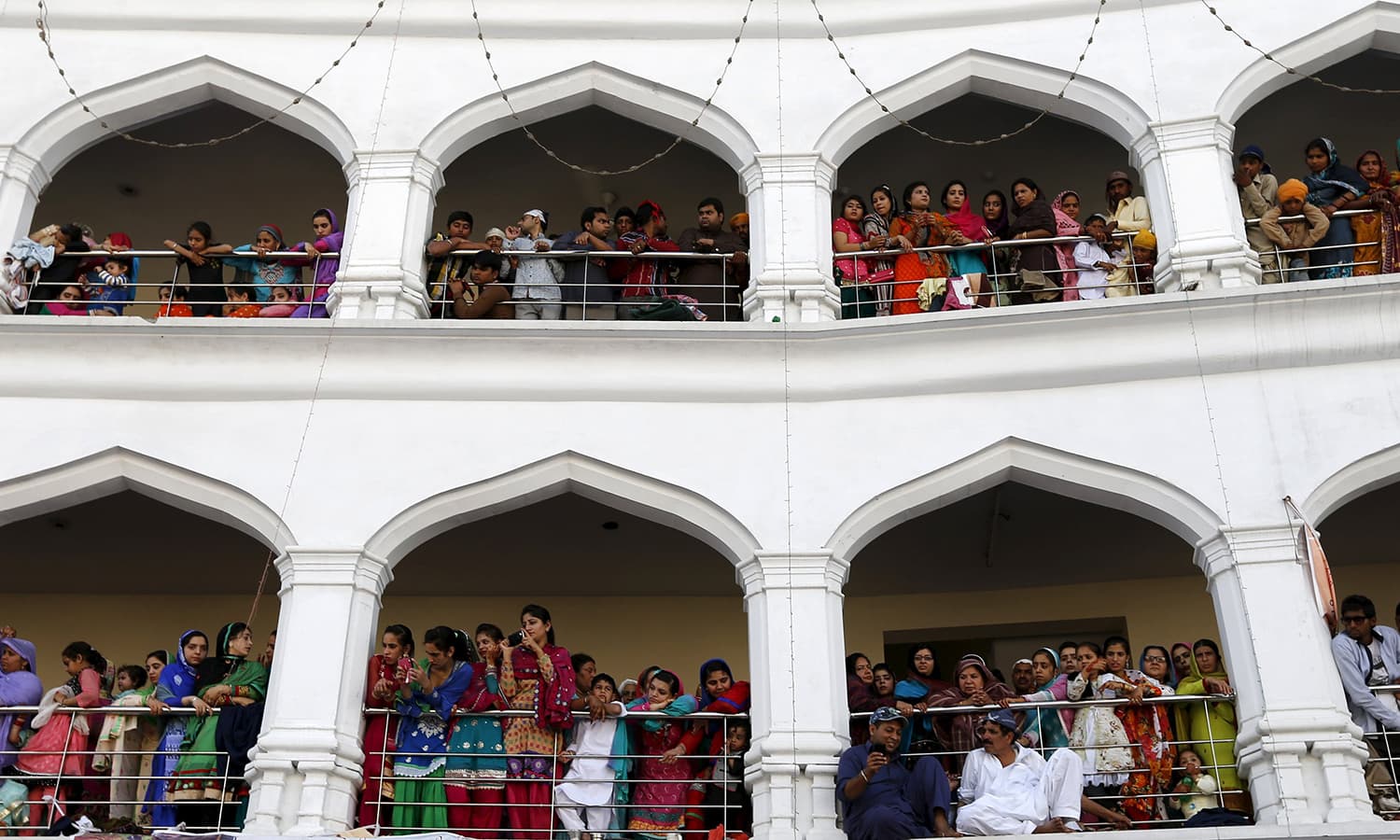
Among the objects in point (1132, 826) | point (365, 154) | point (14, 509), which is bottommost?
point (1132, 826)

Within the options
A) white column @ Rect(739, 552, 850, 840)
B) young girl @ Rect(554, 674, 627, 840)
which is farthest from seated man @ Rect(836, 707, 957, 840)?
young girl @ Rect(554, 674, 627, 840)

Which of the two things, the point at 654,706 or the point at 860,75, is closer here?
the point at 654,706

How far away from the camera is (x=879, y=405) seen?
10.9 metres

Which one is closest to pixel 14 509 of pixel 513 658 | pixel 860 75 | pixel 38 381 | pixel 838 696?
pixel 38 381

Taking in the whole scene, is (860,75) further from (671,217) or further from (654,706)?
(654,706)

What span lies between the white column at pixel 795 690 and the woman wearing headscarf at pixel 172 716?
350 cm

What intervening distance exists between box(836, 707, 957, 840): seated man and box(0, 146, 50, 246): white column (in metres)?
7.39

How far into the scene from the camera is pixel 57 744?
32.2 ft

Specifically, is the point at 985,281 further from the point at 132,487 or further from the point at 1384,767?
the point at 132,487

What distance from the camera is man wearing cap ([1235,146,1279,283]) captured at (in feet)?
37.7

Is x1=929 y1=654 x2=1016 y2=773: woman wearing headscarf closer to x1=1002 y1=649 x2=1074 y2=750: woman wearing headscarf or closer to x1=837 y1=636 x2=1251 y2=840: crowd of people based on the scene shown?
x1=837 y1=636 x2=1251 y2=840: crowd of people

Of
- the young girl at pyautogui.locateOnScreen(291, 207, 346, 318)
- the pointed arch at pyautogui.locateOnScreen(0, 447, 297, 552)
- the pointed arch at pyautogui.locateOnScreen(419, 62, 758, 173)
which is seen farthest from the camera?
the pointed arch at pyautogui.locateOnScreen(419, 62, 758, 173)

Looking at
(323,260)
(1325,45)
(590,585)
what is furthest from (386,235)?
(1325,45)

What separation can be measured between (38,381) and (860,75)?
6.46 m
